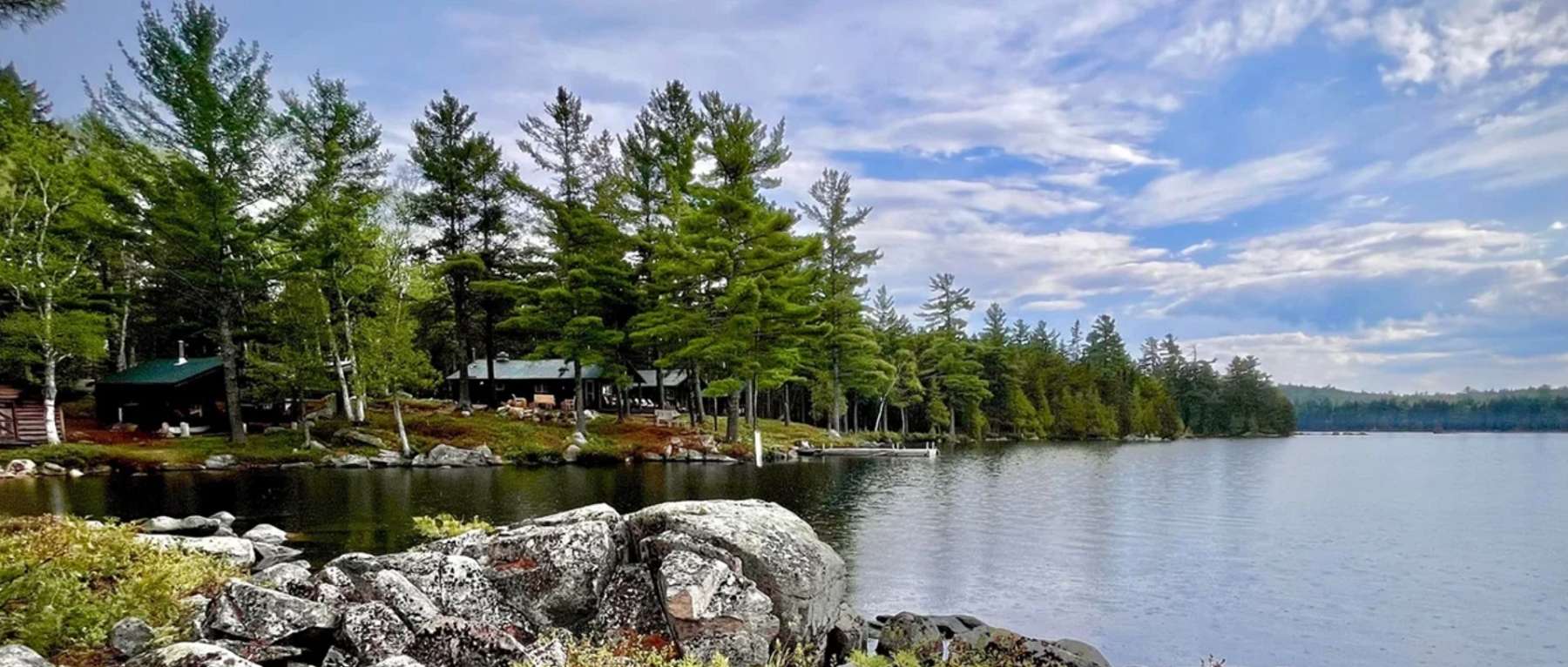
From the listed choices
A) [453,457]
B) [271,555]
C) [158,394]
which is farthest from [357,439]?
[271,555]

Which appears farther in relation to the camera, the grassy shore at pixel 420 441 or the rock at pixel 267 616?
the grassy shore at pixel 420 441

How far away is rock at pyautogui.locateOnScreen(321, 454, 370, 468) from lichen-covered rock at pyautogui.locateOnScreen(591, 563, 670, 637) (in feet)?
96.1

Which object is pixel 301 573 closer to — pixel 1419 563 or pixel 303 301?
pixel 1419 563

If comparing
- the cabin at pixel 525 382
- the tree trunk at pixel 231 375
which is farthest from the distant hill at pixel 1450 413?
the tree trunk at pixel 231 375

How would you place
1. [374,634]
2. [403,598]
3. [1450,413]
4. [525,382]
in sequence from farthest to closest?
[1450,413] → [525,382] → [403,598] → [374,634]

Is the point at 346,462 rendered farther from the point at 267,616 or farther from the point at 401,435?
the point at 267,616

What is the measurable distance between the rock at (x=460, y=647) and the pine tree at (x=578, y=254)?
34.0 meters

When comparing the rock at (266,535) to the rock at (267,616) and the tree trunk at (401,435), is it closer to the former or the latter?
the rock at (267,616)

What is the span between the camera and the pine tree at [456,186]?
1764 inches

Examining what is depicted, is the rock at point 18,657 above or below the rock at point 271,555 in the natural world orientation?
above

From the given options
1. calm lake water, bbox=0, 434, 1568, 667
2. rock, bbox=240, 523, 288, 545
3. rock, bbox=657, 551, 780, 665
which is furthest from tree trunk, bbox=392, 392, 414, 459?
rock, bbox=657, 551, 780, 665

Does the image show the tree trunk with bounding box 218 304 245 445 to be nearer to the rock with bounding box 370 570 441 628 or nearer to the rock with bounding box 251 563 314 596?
the rock with bounding box 251 563 314 596

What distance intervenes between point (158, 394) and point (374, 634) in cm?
4321

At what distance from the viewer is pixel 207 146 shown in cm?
3419
